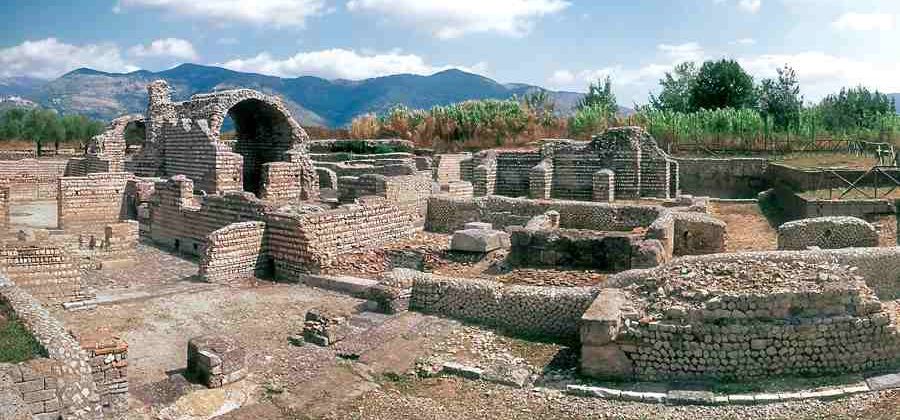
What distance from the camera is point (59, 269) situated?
1102 cm

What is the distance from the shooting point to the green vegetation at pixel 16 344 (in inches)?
235

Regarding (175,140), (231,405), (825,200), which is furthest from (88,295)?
(825,200)

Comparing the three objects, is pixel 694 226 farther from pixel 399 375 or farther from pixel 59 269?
pixel 59 269

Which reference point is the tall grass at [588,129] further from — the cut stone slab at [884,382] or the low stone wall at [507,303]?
the cut stone slab at [884,382]

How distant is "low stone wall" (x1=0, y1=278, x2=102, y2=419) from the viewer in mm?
5730

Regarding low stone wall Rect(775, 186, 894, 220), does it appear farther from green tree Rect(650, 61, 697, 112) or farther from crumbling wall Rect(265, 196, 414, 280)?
green tree Rect(650, 61, 697, 112)

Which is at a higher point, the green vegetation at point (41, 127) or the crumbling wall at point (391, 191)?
the green vegetation at point (41, 127)

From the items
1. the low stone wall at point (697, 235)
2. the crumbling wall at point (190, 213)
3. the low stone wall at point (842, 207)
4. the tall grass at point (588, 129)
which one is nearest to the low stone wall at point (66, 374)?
the crumbling wall at point (190, 213)

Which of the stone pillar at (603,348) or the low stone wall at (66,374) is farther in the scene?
the stone pillar at (603,348)

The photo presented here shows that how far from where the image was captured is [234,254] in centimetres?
1308

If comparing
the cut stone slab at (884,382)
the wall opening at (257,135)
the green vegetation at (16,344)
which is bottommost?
the cut stone slab at (884,382)

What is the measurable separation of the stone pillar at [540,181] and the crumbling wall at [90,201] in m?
12.2

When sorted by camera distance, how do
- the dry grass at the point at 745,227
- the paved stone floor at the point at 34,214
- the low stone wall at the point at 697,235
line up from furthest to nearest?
1. the paved stone floor at the point at 34,214
2. the dry grass at the point at 745,227
3. the low stone wall at the point at 697,235

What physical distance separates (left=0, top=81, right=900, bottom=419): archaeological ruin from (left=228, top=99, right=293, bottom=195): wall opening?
74mm
